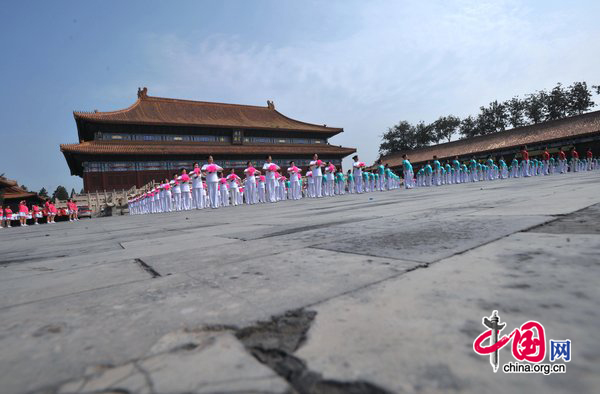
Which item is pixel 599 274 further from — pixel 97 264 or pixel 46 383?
pixel 97 264

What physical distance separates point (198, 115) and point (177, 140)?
445cm

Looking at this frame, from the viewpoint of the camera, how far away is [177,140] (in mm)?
25141

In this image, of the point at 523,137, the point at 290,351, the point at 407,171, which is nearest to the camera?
the point at 290,351

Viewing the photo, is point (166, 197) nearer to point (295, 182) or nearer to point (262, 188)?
point (262, 188)

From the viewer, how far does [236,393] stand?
56cm

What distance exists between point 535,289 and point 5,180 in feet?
90.4

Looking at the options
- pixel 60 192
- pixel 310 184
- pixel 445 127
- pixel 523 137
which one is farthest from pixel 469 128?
pixel 60 192

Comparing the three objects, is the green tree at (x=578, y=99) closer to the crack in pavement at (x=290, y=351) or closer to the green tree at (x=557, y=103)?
the green tree at (x=557, y=103)

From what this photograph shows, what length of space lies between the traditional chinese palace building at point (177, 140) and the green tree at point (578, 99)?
27.0m

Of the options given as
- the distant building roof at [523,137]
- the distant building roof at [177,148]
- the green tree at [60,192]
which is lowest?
the distant building roof at [523,137]

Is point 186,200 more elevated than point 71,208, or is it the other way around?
point 71,208

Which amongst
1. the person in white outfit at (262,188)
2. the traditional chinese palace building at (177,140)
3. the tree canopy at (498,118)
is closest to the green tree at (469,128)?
the tree canopy at (498,118)

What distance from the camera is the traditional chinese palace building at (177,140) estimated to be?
21.1m

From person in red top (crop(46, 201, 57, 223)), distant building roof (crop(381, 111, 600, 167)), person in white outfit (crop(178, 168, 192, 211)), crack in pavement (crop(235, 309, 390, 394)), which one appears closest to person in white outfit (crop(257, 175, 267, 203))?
person in white outfit (crop(178, 168, 192, 211))
